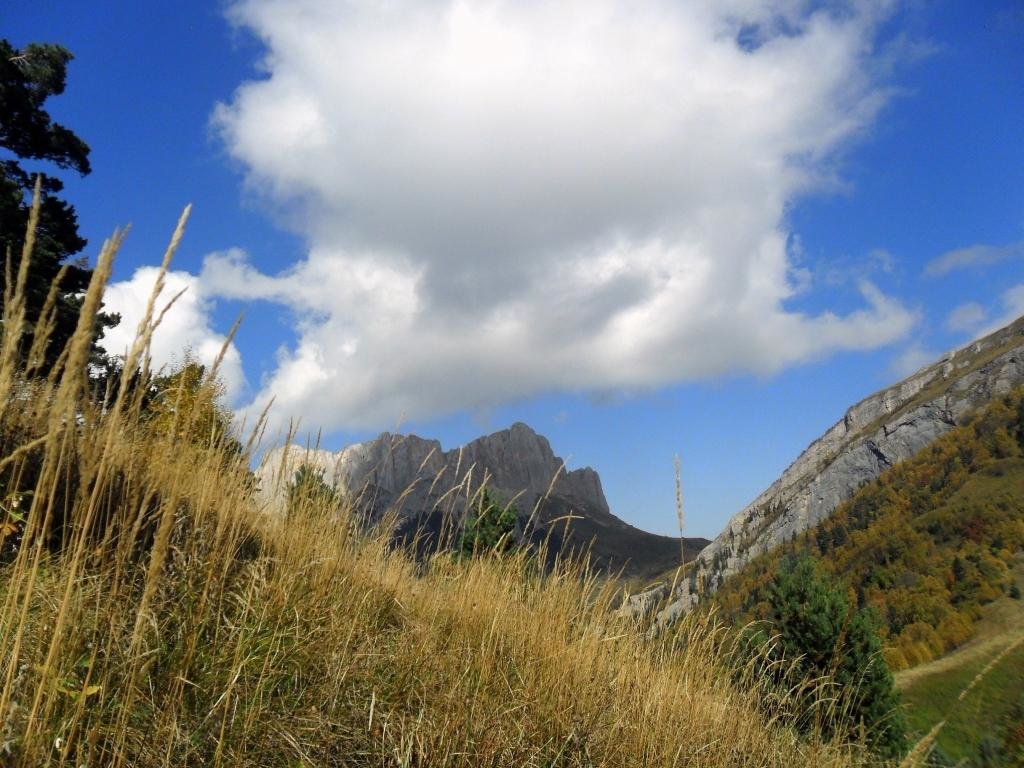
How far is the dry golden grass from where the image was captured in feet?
5.38

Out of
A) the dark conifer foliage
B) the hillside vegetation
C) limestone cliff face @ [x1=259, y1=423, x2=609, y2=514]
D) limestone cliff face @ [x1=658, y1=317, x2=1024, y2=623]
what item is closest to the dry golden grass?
limestone cliff face @ [x1=259, y1=423, x2=609, y2=514]

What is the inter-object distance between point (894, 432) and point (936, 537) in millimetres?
66722

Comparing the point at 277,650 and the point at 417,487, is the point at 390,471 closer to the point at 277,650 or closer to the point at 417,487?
the point at 417,487

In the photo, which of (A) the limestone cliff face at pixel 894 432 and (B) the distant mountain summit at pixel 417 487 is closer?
(B) the distant mountain summit at pixel 417 487

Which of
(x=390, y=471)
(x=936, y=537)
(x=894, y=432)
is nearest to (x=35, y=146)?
(x=390, y=471)

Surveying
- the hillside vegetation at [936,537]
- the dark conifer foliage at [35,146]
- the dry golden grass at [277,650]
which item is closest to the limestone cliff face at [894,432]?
the hillside vegetation at [936,537]

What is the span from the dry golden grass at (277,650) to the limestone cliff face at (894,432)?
123540mm

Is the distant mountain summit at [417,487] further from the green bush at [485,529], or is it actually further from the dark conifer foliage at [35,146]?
the dark conifer foliage at [35,146]

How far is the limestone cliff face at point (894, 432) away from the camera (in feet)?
459

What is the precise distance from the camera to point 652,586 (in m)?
3.95

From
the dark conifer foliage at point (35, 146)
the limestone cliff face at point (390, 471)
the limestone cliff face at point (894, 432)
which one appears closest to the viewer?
the limestone cliff face at point (390, 471)

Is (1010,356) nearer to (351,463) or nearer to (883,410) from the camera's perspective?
(883,410)

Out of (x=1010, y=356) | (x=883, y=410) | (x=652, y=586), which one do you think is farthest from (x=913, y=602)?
(x=883, y=410)

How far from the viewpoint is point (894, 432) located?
152125 millimetres
